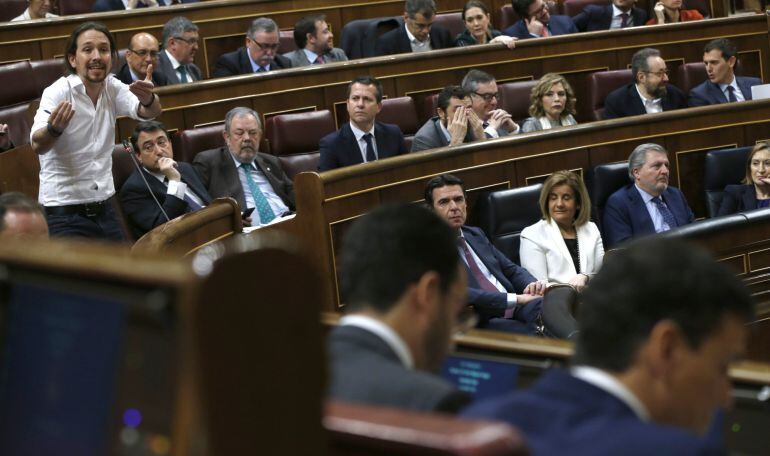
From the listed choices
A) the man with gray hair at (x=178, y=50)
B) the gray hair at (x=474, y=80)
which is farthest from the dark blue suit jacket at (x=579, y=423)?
the man with gray hair at (x=178, y=50)

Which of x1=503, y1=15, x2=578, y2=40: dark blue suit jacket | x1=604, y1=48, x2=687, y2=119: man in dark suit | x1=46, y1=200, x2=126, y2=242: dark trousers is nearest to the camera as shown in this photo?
x1=46, y1=200, x2=126, y2=242: dark trousers

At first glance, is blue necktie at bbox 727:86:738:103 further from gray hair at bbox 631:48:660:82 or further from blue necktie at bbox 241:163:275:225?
blue necktie at bbox 241:163:275:225

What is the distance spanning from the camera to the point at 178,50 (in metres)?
3.50

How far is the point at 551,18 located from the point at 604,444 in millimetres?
3970

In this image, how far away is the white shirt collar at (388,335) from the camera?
0.81m

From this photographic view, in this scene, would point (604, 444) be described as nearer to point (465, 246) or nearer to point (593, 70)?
point (465, 246)

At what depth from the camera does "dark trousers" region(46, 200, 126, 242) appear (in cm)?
232

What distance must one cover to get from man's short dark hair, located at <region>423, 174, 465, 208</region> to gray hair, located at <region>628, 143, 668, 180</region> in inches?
22.6

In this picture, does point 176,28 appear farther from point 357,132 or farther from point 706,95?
point 706,95

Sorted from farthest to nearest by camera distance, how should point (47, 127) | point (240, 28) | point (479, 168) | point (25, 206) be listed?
point (240, 28), point (479, 168), point (47, 127), point (25, 206)

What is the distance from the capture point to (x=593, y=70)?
404cm

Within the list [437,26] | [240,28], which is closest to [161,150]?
[240,28]

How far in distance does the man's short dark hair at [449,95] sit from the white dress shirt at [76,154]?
3.91 ft

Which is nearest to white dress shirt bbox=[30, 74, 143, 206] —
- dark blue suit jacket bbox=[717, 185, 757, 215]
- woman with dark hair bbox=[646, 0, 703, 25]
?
dark blue suit jacket bbox=[717, 185, 757, 215]
